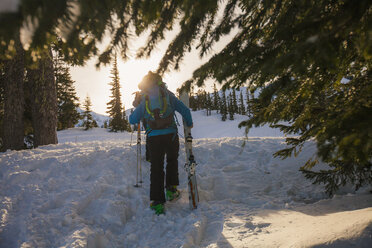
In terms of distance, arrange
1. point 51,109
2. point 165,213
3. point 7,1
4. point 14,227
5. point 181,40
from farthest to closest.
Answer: point 51,109
point 165,213
point 14,227
point 181,40
point 7,1

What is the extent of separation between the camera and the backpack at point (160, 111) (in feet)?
13.0

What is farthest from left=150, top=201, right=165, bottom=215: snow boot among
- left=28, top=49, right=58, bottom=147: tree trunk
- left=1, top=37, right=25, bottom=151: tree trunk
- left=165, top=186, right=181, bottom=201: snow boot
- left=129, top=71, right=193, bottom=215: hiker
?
left=1, top=37, right=25, bottom=151: tree trunk

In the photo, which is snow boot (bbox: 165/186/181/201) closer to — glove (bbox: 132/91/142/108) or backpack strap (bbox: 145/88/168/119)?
backpack strap (bbox: 145/88/168/119)

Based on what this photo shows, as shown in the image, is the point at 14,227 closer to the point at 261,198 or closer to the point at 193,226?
the point at 193,226

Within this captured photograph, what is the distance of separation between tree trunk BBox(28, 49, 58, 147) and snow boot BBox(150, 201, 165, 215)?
637 cm

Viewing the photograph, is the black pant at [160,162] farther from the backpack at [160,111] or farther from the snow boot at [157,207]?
the backpack at [160,111]

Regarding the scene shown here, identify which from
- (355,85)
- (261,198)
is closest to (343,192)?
(261,198)

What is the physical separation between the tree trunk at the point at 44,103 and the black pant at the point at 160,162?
589 cm

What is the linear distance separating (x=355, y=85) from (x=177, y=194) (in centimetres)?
360

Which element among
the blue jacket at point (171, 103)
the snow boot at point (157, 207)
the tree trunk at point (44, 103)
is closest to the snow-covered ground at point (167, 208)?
the snow boot at point (157, 207)

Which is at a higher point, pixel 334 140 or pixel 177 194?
pixel 334 140

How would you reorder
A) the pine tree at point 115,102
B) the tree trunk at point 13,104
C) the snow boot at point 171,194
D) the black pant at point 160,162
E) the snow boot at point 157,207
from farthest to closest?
the pine tree at point 115,102 < the tree trunk at point 13,104 < the snow boot at point 171,194 < the black pant at point 160,162 < the snow boot at point 157,207

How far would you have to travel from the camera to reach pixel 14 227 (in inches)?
122

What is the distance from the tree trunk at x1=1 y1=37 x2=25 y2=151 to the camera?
23.8 feet
